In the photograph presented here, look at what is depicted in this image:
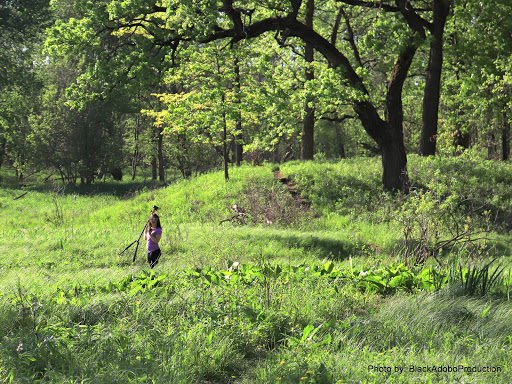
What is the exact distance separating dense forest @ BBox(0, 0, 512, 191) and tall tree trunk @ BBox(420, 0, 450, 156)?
0.05 metres

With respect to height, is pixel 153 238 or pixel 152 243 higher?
pixel 153 238

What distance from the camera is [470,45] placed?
1697cm

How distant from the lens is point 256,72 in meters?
20.3

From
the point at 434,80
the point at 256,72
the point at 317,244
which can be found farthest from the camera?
the point at 256,72

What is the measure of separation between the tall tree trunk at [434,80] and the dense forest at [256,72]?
46mm

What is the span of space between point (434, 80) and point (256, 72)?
26.8ft

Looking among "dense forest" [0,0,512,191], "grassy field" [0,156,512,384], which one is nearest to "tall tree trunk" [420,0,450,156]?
"dense forest" [0,0,512,191]

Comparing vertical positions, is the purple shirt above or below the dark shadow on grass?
above

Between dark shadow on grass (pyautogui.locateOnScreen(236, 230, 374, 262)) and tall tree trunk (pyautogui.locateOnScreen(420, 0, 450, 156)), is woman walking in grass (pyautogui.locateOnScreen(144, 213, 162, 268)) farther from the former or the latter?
tall tree trunk (pyautogui.locateOnScreen(420, 0, 450, 156))

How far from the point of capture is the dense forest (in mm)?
11195

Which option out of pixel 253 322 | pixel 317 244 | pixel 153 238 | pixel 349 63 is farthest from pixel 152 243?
pixel 349 63

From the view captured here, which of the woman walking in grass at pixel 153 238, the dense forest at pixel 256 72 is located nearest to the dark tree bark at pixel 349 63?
the dense forest at pixel 256 72

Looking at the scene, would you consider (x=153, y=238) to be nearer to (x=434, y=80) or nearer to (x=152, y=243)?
(x=152, y=243)

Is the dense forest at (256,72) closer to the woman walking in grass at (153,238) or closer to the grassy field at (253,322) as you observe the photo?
the woman walking in grass at (153,238)
